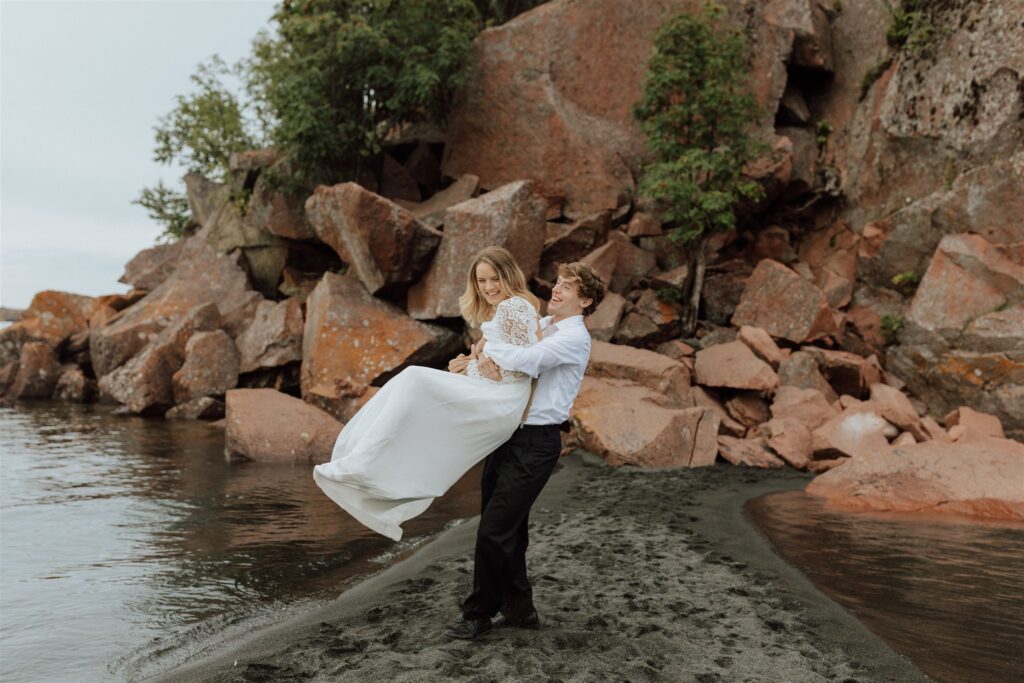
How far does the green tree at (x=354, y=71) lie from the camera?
19.5 meters

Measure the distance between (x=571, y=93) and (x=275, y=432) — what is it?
523 inches

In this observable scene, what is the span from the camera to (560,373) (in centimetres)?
488

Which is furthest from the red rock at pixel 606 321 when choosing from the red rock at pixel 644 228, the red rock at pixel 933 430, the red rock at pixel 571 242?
the red rock at pixel 933 430

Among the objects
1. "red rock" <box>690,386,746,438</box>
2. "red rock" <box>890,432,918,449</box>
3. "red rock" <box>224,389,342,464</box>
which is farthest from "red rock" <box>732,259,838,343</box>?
"red rock" <box>224,389,342,464</box>

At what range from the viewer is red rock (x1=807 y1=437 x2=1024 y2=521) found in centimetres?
984

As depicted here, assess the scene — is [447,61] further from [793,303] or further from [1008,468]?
[1008,468]

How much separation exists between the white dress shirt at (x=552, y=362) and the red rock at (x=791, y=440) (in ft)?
29.5

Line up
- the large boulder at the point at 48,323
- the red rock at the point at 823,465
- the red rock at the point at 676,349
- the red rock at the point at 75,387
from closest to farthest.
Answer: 1. the red rock at the point at 823,465
2. the red rock at the point at 676,349
3. the red rock at the point at 75,387
4. the large boulder at the point at 48,323

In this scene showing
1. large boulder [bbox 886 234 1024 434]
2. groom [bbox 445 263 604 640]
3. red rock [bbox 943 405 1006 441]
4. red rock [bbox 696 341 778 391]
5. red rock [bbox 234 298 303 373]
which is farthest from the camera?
red rock [bbox 234 298 303 373]

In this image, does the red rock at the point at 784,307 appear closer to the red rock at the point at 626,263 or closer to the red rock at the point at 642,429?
the red rock at the point at 626,263

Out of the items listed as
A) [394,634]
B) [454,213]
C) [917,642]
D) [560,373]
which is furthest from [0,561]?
[454,213]

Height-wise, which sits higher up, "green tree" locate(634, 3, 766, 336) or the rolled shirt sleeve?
"green tree" locate(634, 3, 766, 336)

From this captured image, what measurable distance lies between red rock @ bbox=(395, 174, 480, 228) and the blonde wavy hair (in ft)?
47.5

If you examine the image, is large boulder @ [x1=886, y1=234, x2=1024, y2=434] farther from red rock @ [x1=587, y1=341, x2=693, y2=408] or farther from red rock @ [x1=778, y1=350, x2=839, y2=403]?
red rock @ [x1=587, y1=341, x2=693, y2=408]
